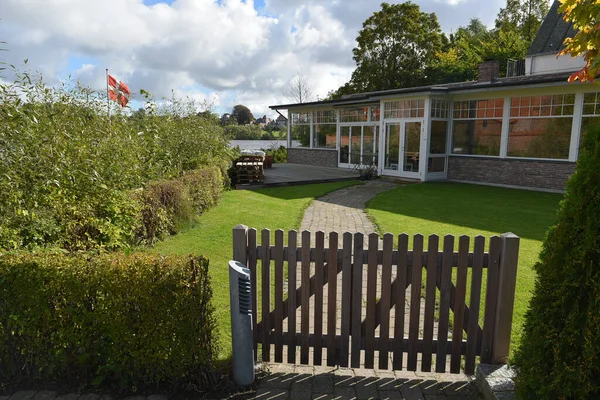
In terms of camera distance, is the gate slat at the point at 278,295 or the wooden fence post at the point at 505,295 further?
the gate slat at the point at 278,295

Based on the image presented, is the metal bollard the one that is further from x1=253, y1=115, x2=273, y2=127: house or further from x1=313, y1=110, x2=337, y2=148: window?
x1=253, y1=115, x2=273, y2=127: house

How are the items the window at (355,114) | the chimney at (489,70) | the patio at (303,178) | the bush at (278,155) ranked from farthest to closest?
the bush at (278,155)
the window at (355,114)
the chimney at (489,70)
the patio at (303,178)

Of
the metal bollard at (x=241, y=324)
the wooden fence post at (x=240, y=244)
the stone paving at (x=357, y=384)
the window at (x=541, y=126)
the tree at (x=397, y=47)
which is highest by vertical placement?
the tree at (x=397, y=47)

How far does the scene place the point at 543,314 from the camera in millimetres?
2221

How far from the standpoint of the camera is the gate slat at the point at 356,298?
10.3ft

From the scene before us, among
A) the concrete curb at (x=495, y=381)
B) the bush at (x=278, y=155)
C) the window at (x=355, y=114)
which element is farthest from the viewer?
the bush at (x=278, y=155)

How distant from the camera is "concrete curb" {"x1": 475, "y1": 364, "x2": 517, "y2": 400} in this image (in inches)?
104

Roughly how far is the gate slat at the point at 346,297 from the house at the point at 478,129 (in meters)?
12.2

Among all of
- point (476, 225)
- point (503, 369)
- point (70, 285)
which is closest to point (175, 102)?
point (476, 225)

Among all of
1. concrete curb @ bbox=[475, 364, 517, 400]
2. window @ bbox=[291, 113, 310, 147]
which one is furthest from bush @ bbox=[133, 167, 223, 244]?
window @ bbox=[291, 113, 310, 147]

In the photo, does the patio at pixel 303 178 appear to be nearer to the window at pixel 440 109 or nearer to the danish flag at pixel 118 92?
the window at pixel 440 109

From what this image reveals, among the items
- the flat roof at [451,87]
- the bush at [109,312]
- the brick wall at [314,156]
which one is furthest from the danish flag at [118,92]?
the brick wall at [314,156]

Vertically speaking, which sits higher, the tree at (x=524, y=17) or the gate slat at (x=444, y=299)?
the tree at (x=524, y=17)

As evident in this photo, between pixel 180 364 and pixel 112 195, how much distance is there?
3.20 m
